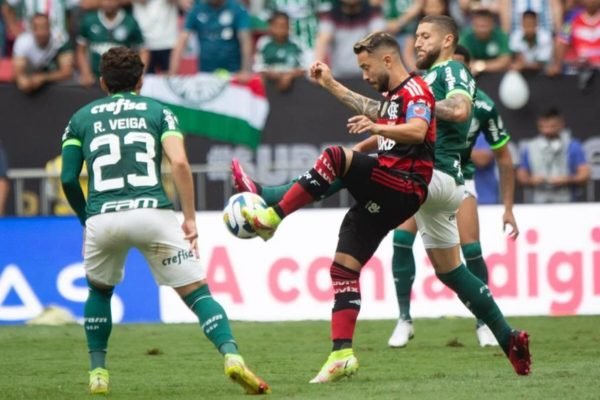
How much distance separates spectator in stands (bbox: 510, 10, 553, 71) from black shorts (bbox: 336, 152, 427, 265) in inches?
366

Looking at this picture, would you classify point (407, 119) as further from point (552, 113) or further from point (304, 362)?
point (552, 113)

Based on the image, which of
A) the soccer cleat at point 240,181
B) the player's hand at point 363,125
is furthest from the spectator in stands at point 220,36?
the player's hand at point 363,125

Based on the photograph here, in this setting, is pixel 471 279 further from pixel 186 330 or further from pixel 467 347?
pixel 186 330

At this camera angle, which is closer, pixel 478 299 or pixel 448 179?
pixel 478 299

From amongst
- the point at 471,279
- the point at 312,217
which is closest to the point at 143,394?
the point at 471,279

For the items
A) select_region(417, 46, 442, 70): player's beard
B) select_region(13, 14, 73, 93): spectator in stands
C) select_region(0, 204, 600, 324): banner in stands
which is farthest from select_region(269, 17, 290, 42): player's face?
select_region(417, 46, 442, 70): player's beard

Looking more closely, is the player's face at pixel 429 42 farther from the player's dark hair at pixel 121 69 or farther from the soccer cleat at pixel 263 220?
the player's dark hair at pixel 121 69

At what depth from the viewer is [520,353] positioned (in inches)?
394

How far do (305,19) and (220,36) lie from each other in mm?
1321

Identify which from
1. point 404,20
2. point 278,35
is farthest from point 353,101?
point 404,20

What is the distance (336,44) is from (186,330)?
5.56m

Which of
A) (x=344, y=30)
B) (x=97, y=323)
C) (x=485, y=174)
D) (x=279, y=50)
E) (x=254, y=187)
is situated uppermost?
(x=344, y=30)

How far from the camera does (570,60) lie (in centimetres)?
1884

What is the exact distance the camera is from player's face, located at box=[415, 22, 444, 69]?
35.8 ft
